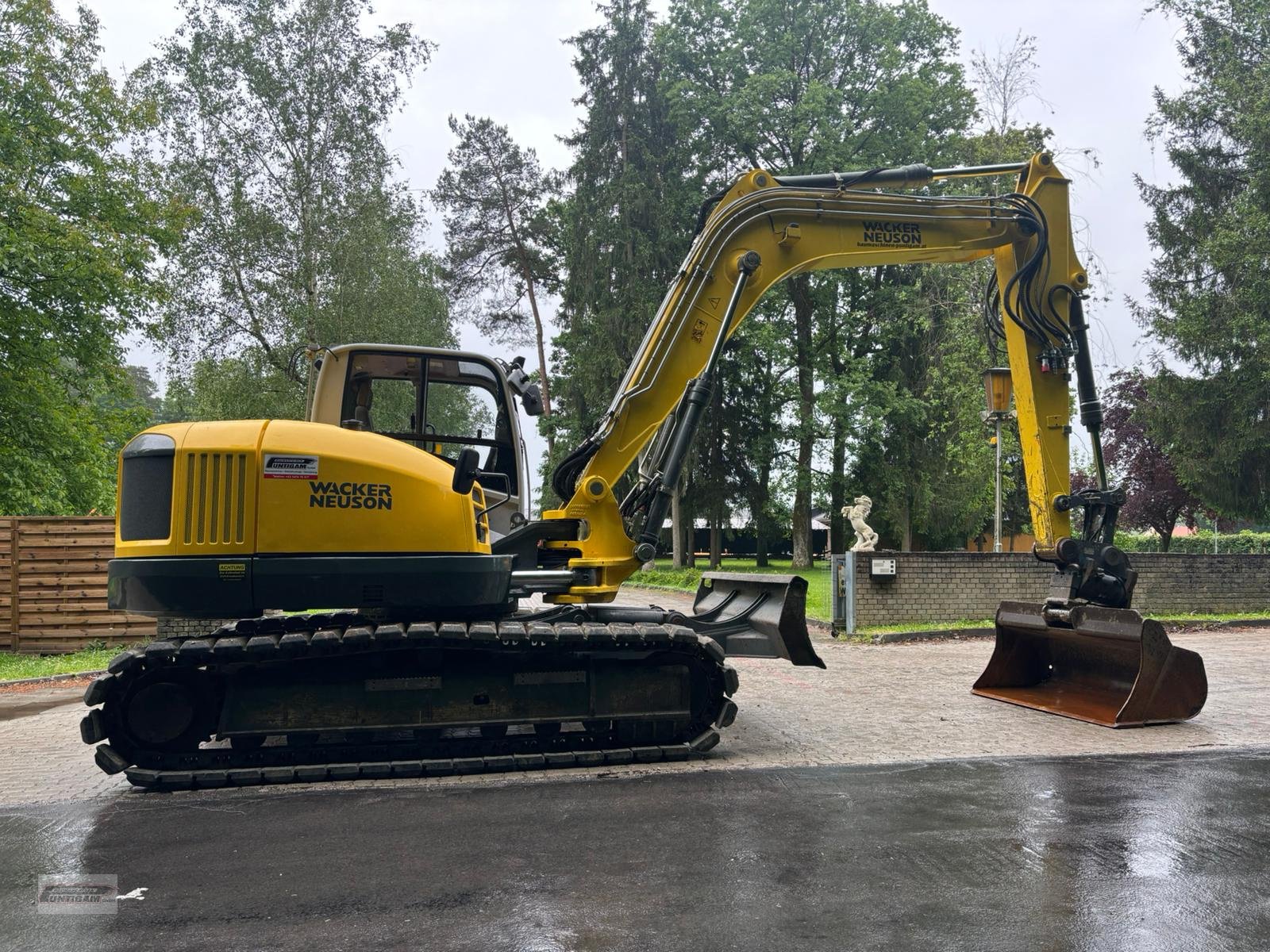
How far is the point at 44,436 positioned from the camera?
16.0m

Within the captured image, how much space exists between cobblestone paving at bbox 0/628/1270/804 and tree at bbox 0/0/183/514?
796 cm

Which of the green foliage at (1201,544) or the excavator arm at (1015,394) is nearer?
the excavator arm at (1015,394)

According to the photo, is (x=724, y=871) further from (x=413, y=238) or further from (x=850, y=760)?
(x=413, y=238)

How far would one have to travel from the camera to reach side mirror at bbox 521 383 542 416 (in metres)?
7.31

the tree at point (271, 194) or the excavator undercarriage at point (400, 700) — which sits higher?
the tree at point (271, 194)

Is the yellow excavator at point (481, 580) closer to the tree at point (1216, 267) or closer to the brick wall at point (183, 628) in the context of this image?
the brick wall at point (183, 628)

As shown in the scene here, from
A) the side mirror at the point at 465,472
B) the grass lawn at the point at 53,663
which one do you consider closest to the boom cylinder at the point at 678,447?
the side mirror at the point at 465,472

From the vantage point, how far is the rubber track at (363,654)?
555cm

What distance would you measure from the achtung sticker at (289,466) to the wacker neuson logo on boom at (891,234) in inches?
203

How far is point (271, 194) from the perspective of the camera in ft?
81.4

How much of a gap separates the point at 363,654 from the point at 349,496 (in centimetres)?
105

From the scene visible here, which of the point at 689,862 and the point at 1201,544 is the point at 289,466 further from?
the point at 1201,544

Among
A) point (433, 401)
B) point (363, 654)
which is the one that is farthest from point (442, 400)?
point (363, 654)

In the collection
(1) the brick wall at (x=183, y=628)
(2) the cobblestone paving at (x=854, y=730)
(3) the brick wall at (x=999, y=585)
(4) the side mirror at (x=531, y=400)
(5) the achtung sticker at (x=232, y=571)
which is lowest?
(2) the cobblestone paving at (x=854, y=730)
